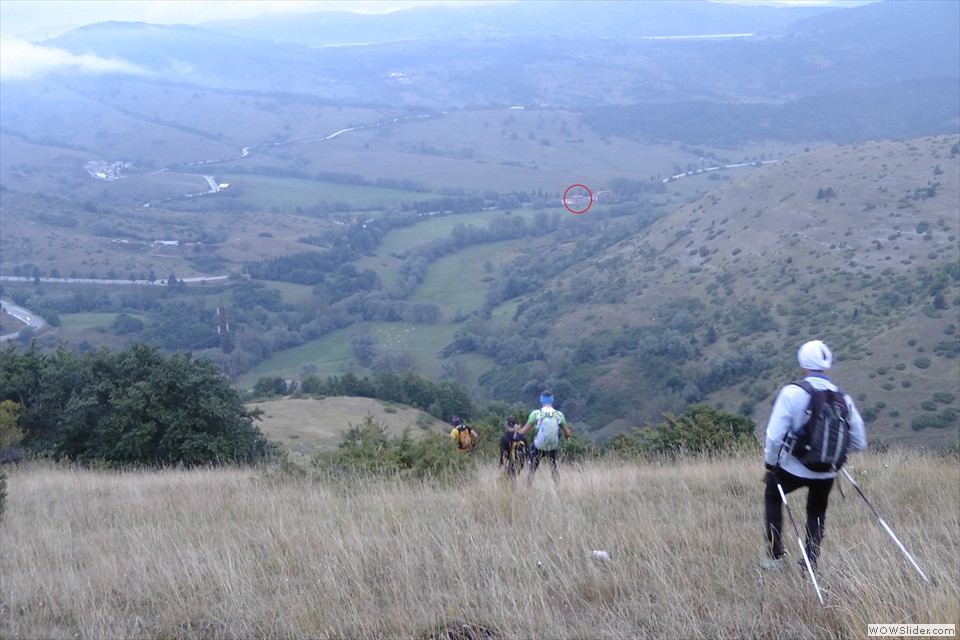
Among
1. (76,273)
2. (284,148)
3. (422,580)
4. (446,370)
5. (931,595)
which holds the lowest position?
(446,370)

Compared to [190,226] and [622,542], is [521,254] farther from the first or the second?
[622,542]

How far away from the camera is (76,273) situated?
198ft

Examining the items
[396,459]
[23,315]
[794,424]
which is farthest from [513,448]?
[23,315]

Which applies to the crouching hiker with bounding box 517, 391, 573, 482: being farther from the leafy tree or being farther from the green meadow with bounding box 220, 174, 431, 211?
the green meadow with bounding box 220, 174, 431, 211

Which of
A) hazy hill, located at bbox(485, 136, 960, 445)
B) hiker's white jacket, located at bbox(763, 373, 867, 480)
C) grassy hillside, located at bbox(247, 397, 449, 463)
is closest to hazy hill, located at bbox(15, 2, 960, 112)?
hazy hill, located at bbox(485, 136, 960, 445)

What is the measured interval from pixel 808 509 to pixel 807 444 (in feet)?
1.82

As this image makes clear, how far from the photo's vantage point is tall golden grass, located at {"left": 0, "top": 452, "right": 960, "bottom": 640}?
367cm

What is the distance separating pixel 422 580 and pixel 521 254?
6463cm

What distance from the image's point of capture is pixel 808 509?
447 cm

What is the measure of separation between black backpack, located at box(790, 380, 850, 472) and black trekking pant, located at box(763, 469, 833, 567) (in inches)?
8.9

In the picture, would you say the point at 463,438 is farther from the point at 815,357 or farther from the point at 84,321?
the point at 84,321

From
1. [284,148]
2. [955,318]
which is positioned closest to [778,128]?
[284,148]

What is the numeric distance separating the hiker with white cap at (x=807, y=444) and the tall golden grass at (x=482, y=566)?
0.21 metres

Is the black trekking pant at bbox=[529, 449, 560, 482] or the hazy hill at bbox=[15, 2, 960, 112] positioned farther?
the hazy hill at bbox=[15, 2, 960, 112]
